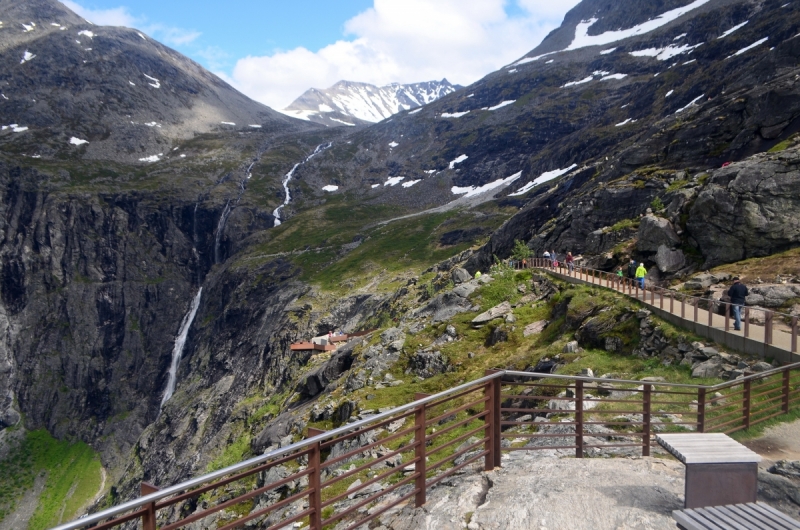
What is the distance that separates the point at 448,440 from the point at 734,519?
971cm

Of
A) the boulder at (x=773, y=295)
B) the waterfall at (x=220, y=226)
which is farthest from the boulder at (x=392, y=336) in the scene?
the waterfall at (x=220, y=226)

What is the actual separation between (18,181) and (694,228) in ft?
518

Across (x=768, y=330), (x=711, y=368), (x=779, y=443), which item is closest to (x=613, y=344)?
(x=711, y=368)

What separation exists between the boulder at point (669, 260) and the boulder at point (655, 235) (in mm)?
478

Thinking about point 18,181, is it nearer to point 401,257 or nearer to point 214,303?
point 214,303

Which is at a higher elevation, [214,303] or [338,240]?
[338,240]

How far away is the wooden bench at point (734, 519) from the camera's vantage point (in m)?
4.96

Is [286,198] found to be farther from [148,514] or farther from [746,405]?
[148,514]

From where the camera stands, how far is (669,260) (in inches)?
1164

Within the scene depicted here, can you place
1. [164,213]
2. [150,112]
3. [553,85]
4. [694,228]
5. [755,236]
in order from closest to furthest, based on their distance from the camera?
[755,236] → [694,228] → [164,213] → [553,85] → [150,112]

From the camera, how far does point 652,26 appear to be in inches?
7357

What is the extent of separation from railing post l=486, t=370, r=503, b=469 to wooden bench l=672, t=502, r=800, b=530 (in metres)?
2.74

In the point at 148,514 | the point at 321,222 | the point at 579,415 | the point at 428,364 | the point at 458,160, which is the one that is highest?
the point at 458,160

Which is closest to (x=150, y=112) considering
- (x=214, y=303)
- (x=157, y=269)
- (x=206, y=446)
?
(x=157, y=269)
